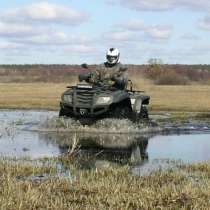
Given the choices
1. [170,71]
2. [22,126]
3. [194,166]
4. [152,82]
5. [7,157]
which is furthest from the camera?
[170,71]

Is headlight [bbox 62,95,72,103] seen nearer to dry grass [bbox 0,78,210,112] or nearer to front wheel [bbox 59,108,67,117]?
front wheel [bbox 59,108,67,117]

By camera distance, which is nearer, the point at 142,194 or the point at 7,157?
the point at 142,194

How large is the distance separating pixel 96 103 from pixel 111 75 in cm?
137

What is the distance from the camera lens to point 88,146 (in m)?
15.1

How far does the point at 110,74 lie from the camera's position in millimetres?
19812

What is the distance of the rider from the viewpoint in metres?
19.7

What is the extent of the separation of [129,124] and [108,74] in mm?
1645

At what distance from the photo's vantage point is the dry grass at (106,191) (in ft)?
25.4

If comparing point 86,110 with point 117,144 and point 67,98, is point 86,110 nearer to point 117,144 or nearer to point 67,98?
point 67,98

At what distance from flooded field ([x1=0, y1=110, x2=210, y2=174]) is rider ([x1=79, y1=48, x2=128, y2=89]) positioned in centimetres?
130

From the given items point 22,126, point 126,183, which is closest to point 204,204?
point 126,183

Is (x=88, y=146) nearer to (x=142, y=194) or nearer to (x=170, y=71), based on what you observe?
(x=142, y=194)

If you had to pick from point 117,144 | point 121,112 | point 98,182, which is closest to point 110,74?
point 121,112

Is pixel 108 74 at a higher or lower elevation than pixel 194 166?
higher
